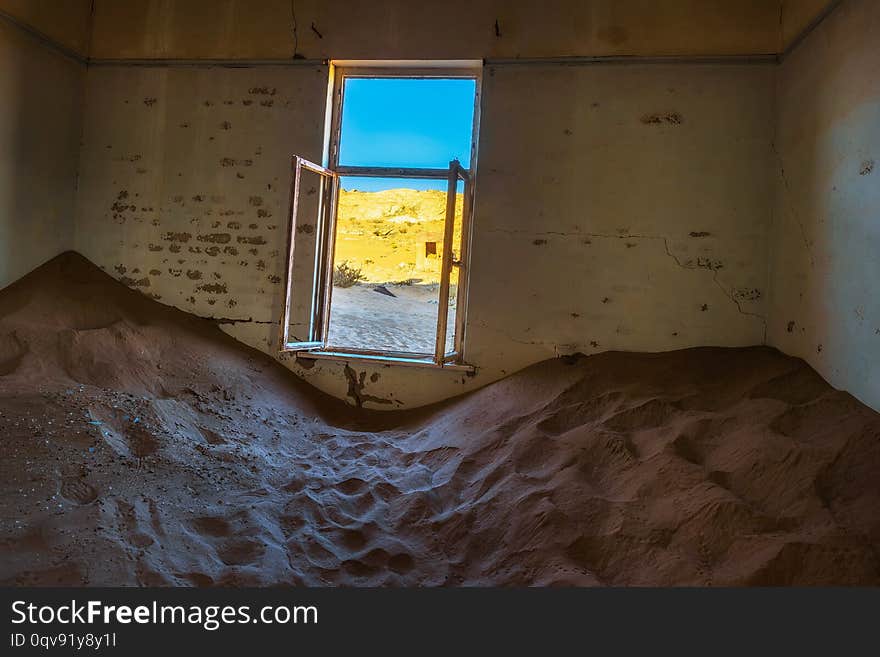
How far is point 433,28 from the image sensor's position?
14.8ft

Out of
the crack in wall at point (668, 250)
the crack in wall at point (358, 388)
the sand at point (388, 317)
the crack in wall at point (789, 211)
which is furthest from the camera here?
the sand at point (388, 317)

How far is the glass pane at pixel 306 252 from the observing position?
15.2 ft

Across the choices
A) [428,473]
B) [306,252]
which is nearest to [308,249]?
[306,252]

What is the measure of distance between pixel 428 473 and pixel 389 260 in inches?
343

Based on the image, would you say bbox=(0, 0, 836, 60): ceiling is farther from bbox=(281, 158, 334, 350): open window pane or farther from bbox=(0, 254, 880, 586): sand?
bbox=(0, 254, 880, 586): sand

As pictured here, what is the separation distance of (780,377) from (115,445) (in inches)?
139

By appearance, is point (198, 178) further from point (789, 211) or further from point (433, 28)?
point (789, 211)

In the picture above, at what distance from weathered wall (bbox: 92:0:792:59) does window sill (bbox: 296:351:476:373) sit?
2.31 metres

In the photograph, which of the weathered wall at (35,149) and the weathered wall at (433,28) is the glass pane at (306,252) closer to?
the weathered wall at (433,28)

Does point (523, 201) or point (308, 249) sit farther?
point (308, 249)

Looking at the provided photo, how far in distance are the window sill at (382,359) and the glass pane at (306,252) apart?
0.54ft

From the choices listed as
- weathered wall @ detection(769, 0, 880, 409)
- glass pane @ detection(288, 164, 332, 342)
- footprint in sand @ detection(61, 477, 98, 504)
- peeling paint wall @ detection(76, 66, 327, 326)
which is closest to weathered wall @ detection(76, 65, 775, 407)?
peeling paint wall @ detection(76, 66, 327, 326)

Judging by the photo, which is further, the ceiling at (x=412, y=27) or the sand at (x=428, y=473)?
the ceiling at (x=412, y=27)

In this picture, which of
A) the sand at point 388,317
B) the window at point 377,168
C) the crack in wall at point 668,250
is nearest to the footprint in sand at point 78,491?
the window at point 377,168
